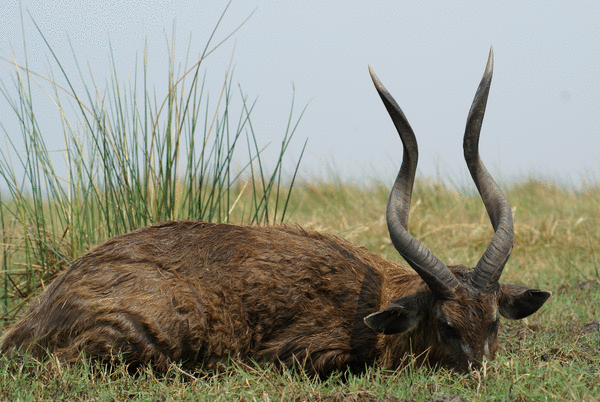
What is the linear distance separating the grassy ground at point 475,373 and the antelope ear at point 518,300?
341mm

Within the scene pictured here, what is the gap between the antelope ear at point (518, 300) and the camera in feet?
14.2

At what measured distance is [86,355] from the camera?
4152 millimetres

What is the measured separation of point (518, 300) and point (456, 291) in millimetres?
655

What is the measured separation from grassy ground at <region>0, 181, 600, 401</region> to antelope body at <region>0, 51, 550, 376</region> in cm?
17

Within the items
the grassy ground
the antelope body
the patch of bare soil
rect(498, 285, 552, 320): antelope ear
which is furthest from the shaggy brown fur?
the patch of bare soil

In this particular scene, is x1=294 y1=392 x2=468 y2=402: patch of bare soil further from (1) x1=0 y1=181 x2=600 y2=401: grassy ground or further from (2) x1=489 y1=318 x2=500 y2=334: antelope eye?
(2) x1=489 y1=318 x2=500 y2=334: antelope eye

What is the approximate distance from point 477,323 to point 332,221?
6.93m

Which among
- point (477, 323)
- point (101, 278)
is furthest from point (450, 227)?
point (101, 278)

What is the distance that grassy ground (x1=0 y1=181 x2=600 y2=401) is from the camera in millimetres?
3639

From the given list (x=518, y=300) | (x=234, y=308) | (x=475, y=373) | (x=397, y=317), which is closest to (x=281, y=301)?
(x=234, y=308)

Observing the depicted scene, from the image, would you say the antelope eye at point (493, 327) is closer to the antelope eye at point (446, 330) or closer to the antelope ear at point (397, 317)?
the antelope eye at point (446, 330)

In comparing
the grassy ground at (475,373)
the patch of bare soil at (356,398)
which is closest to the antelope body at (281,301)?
the grassy ground at (475,373)

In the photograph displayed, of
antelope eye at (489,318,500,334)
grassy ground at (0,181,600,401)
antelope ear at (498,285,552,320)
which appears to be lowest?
grassy ground at (0,181,600,401)

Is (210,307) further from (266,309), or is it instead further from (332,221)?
(332,221)
